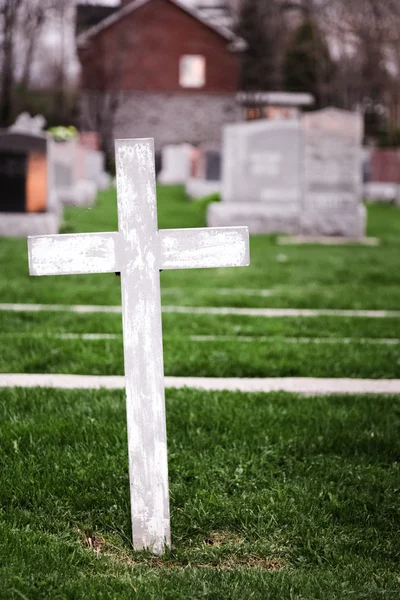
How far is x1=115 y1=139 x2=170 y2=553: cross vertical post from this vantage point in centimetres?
284

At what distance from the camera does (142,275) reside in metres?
2.88

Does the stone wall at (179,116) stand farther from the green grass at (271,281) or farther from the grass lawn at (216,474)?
the grass lawn at (216,474)

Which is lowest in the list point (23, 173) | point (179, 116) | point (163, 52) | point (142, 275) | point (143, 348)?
point (143, 348)

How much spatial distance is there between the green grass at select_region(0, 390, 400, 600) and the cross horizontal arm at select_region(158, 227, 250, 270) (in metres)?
1.01

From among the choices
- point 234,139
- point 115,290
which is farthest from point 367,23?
point 115,290

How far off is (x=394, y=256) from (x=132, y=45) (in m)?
29.0

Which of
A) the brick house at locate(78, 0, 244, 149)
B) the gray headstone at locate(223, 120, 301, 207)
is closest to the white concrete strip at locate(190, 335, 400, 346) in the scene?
the gray headstone at locate(223, 120, 301, 207)

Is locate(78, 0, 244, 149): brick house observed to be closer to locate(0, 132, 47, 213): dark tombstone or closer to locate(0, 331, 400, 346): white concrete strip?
locate(0, 132, 47, 213): dark tombstone

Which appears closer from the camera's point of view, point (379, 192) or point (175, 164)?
point (379, 192)

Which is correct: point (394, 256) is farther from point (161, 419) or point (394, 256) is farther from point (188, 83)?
point (188, 83)

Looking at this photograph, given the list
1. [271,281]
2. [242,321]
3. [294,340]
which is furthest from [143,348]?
[271,281]

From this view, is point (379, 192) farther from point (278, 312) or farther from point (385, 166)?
point (278, 312)

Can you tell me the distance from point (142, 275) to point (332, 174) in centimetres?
1297

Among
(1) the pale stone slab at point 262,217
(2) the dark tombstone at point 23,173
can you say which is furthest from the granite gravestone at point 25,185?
(1) the pale stone slab at point 262,217
